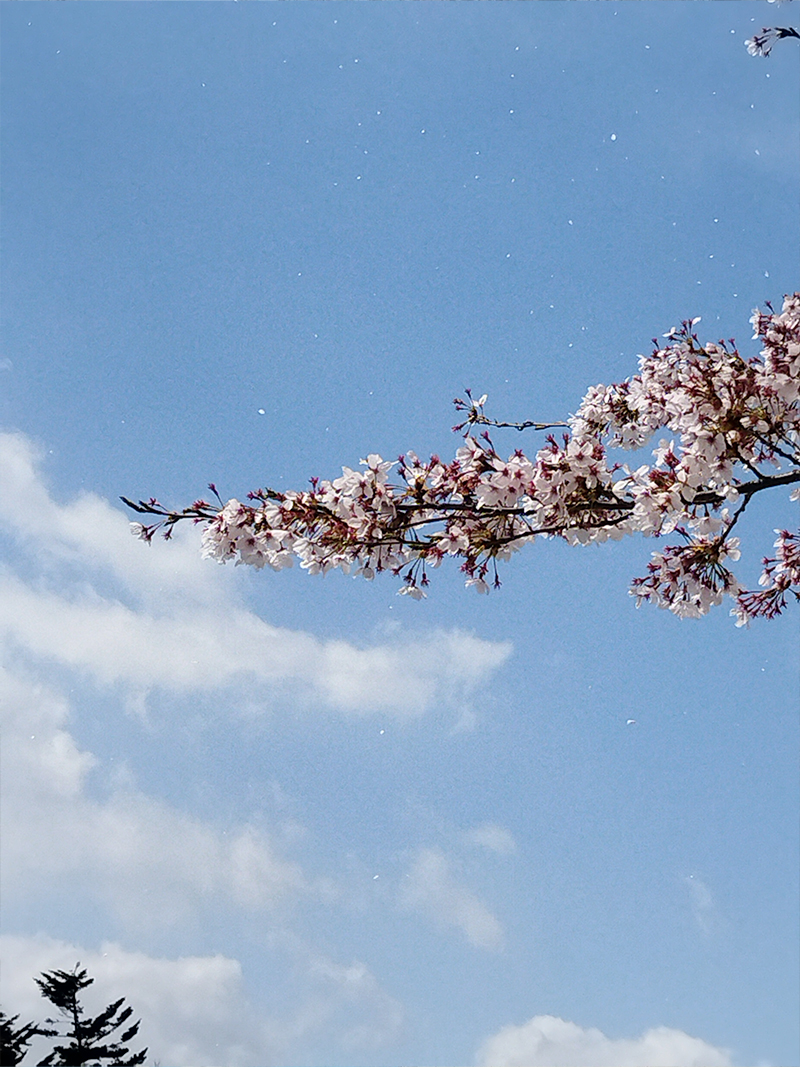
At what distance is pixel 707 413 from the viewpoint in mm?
4090

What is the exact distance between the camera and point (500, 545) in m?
4.34

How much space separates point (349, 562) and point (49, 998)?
22327 mm

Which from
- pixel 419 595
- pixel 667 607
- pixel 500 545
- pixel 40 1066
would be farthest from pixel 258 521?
pixel 40 1066

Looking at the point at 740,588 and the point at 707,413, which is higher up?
the point at 707,413

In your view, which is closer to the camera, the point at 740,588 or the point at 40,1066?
the point at 740,588

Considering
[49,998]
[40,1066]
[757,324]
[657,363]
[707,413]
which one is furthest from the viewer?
[49,998]

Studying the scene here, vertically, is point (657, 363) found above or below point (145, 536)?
above

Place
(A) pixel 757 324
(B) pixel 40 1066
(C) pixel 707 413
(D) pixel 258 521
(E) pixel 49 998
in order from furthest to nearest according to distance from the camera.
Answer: (E) pixel 49 998 → (B) pixel 40 1066 → (A) pixel 757 324 → (D) pixel 258 521 → (C) pixel 707 413

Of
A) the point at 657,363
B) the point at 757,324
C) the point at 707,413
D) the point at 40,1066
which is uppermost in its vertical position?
the point at 757,324

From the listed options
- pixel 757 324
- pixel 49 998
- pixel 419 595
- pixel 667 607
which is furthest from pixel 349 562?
pixel 49 998

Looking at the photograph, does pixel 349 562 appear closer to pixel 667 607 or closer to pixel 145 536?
pixel 145 536

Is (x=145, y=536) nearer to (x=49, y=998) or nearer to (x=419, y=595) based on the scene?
→ (x=419, y=595)

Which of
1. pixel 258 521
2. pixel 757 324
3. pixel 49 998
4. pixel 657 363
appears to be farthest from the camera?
pixel 49 998

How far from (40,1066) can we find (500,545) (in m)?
20.8
